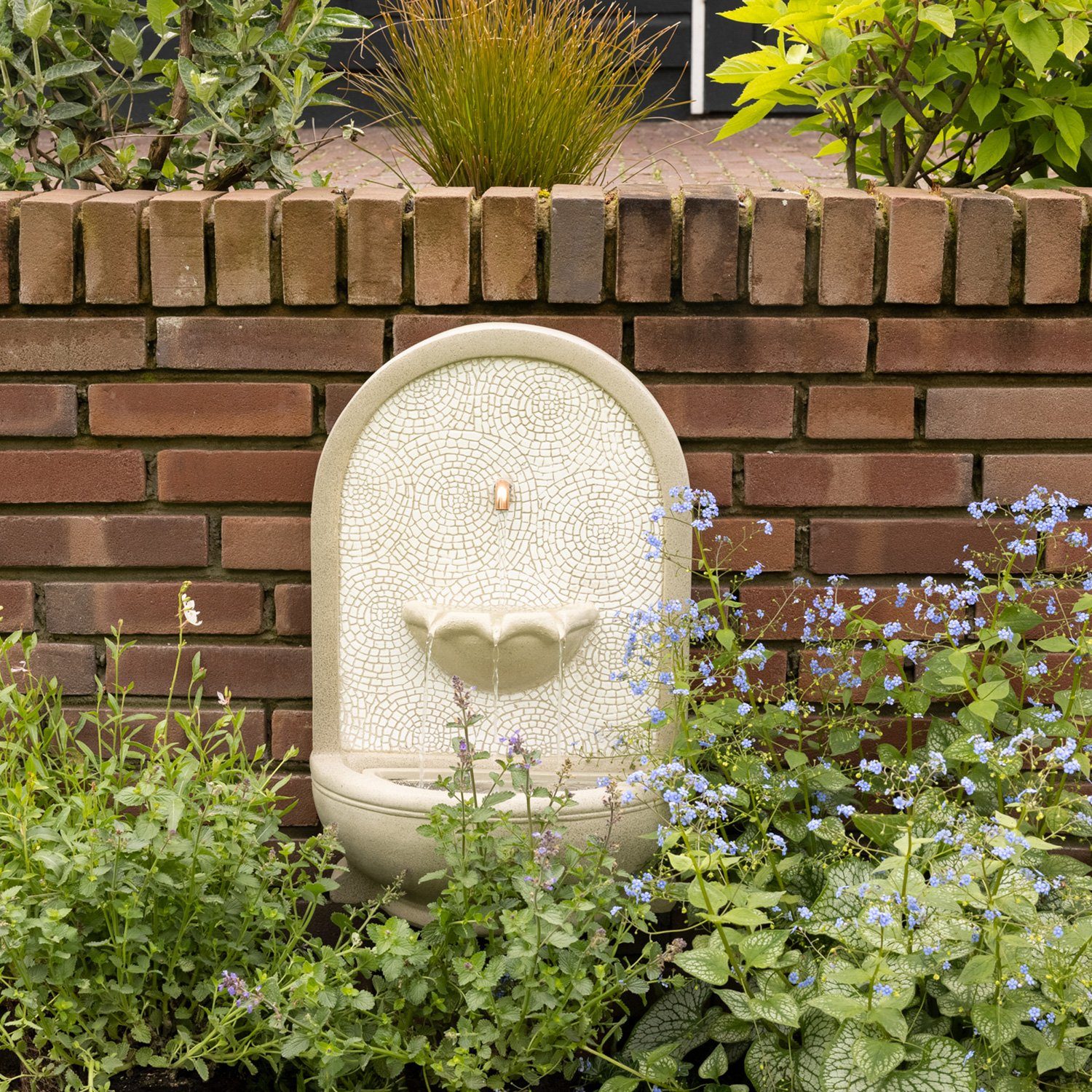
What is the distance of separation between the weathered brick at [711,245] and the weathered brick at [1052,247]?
438 mm

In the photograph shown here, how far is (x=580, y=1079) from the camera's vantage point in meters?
1.57

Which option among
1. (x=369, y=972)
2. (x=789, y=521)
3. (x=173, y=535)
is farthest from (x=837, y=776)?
(x=173, y=535)

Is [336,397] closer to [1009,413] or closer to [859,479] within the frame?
[859,479]

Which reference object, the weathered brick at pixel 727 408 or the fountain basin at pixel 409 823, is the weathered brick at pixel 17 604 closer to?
the fountain basin at pixel 409 823

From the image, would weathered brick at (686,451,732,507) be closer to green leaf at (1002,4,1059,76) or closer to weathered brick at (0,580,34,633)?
green leaf at (1002,4,1059,76)

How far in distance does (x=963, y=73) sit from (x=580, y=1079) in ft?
5.39

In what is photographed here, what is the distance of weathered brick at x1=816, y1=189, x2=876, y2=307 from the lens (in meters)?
1.81

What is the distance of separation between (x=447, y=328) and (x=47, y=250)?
0.62 metres

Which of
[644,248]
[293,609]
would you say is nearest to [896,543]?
[644,248]

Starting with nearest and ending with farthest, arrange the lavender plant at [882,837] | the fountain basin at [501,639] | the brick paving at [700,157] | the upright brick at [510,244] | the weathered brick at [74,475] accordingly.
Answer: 1. the lavender plant at [882,837]
2. the fountain basin at [501,639]
3. the upright brick at [510,244]
4. the weathered brick at [74,475]
5. the brick paving at [700,157]

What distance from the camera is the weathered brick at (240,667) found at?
6.40 ft

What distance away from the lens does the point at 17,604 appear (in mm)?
1943

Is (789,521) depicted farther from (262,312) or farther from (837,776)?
(262,312)

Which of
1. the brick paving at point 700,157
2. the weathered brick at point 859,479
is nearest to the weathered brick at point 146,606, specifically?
the weathered brick at point 859,479
